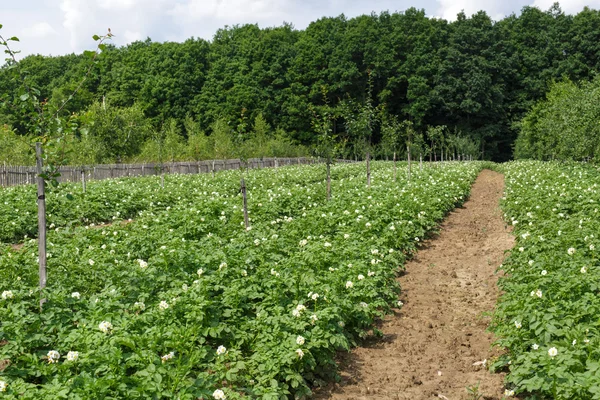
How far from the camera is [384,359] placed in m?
6.21

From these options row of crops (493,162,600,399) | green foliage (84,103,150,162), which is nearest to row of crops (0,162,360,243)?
row of crops (493,162,600,399)

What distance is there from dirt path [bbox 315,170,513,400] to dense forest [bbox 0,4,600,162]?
5900cm

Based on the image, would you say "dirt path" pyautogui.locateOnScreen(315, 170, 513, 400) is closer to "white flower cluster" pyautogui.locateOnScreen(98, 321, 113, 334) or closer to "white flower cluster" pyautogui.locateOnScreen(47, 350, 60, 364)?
"white flower cluster" pyautogui.locateOnScreen(98, 321, 113, 334)

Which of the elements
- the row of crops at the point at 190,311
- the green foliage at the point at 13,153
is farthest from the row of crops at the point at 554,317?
the green foliage at the point at 13,153

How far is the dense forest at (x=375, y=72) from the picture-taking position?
7194cm

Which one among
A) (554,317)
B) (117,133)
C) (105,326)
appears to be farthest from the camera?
(117,133)

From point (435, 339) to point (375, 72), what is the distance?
2710 inches

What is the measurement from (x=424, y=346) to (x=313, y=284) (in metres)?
1.61

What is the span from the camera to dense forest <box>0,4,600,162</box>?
71938 millimetres

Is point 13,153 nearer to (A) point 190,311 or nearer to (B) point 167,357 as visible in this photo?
(A) point 190,311

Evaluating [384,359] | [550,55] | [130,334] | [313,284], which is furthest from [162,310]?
[550,55]

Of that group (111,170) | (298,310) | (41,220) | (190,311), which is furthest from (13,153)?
(298,310)

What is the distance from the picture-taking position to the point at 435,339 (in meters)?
6.88

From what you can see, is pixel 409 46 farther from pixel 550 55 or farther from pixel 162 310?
pixel 162 310
